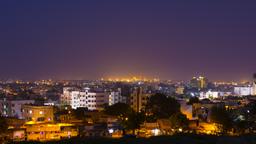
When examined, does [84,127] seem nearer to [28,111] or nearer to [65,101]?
[28,111]

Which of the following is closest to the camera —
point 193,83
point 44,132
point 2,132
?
point 2,132

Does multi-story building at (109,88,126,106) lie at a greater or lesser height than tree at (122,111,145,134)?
greater

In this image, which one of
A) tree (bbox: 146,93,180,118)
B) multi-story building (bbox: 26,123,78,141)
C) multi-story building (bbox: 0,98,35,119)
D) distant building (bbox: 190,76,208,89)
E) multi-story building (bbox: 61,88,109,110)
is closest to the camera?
multi-story building (bbox: 26,123,78,141)

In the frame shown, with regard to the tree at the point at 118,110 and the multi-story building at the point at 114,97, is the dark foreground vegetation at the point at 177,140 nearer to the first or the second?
the tree at the point at 118,110

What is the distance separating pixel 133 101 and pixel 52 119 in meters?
11.1

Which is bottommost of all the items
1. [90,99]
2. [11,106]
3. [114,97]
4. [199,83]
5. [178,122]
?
[178,122]

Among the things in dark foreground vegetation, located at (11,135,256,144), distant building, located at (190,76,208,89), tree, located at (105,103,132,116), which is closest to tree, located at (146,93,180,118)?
tree, located at (105,103,132,116)

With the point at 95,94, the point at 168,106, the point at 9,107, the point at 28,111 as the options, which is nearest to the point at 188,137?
the point at 168,106

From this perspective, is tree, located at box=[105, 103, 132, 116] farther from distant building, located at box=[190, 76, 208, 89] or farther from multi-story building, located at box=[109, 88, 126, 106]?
distant building, located at box=[190, 76, 208, 89]

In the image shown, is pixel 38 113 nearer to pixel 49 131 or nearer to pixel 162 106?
pixel 162 106

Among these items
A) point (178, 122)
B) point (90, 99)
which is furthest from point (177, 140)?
point (90, 99)

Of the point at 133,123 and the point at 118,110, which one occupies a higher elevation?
the point at 118,110

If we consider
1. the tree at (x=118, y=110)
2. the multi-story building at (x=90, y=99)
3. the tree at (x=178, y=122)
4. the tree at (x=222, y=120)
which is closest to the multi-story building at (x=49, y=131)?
the tree at (x=178, y=122)

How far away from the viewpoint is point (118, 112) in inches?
1112
